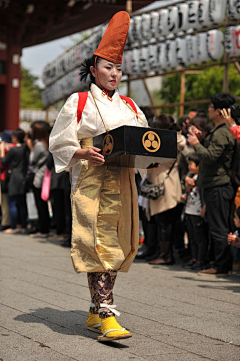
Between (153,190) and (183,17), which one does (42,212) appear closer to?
(153,190)

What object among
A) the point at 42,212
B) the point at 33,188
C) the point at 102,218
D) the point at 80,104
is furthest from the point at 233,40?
the point at 102,218

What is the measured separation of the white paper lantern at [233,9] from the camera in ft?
30.1

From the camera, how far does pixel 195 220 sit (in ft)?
22.6

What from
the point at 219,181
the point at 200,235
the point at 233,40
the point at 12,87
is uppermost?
the point at 12,87

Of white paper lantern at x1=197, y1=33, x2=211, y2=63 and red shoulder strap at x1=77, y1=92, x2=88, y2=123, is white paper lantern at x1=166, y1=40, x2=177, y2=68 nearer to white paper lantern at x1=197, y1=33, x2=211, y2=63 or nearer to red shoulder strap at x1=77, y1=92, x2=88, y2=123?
white paper lantern at x1=197, y1=33, x2=211, y2=63

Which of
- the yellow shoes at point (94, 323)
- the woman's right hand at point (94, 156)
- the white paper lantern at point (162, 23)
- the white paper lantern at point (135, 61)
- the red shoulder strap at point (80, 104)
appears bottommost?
the yellow shoes at point (94, 323)

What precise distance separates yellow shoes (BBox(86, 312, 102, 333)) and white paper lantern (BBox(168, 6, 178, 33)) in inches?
313

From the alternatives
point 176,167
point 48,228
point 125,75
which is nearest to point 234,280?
point 176,167

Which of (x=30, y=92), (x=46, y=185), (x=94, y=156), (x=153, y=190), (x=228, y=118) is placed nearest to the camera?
(x=94, y=156)

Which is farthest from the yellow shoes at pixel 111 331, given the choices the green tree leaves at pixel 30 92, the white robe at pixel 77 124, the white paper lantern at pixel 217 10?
the green tree leaves at pixel 30 92

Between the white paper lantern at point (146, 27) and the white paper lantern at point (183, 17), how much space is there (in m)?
1.02

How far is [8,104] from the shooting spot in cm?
2158

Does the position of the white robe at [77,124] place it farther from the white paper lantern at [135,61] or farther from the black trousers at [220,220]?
the white paper lantern at [135,61]

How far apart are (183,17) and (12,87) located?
38.9 ft
